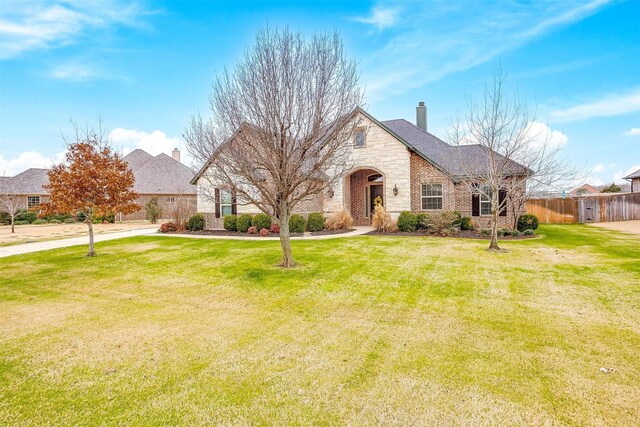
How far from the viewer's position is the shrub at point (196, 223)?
1966cm

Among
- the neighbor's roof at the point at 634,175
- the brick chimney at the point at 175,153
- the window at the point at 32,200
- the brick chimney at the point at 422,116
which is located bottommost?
the window at the point at 32,200

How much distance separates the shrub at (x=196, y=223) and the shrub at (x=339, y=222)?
7.30m

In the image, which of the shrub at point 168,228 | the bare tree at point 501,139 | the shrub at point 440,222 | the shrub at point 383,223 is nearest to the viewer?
the bare tree at point 501,139

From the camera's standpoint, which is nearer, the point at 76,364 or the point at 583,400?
the point at 583,400

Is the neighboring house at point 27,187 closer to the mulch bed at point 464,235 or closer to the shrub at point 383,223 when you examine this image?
the shrub at point 383,223

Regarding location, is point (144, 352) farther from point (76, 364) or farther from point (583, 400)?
point (583, 400)

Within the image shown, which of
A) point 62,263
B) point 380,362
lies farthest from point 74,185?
point 380,362

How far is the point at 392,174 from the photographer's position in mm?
19234

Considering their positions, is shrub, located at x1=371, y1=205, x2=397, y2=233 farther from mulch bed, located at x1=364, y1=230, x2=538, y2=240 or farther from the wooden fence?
the wooden fence

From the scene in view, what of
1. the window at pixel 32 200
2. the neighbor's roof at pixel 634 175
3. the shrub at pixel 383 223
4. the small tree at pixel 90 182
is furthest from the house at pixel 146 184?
the neighbor's roof at pixel 634 175

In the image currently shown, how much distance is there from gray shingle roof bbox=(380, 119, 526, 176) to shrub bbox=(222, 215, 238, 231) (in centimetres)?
1003

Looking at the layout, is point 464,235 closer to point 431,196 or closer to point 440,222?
point 440,222

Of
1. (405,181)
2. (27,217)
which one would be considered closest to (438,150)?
(405,181)

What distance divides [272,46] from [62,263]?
374 inches
